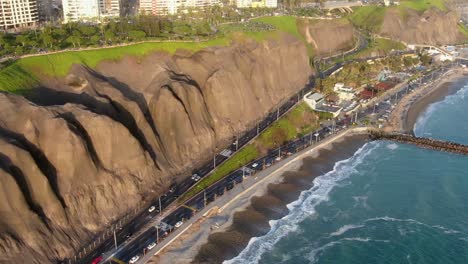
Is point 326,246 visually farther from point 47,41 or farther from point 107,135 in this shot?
point 47,41

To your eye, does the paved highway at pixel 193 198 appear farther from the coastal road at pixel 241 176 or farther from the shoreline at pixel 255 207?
the shoreline at pixel 255 207

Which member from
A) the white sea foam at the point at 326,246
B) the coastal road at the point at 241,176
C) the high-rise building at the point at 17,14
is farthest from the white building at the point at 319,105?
the high-rise building at the point at 17,14

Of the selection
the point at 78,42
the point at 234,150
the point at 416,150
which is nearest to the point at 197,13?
the point at 78,42

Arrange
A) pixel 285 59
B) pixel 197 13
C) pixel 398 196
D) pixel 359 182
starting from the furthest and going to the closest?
pixel 197 13 → pixel 285 59 → pixel 359 182 → pixel 398 196

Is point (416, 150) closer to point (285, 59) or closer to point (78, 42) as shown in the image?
point (285, 59)

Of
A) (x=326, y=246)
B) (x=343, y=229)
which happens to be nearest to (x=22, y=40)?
(x=326, y=246)

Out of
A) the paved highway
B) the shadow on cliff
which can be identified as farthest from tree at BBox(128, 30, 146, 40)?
the paved highway

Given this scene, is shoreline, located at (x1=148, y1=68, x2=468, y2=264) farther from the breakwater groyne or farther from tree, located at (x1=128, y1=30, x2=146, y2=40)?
tree, located at (x1=128, y1=30, x2=146, y2=40)
